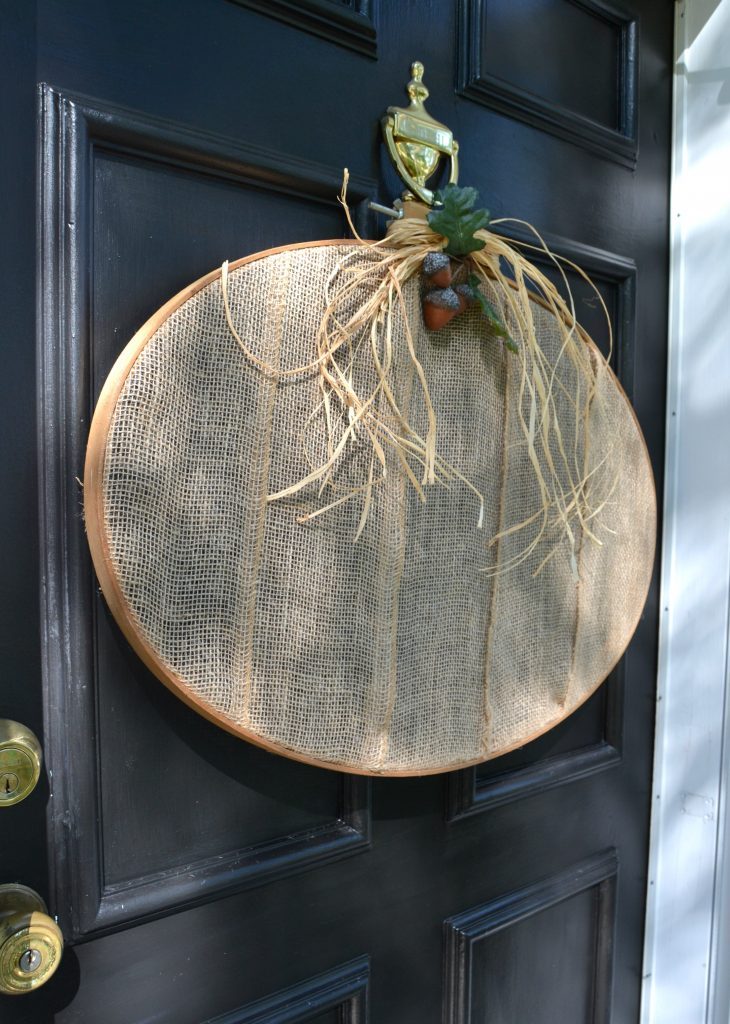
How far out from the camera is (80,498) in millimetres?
545

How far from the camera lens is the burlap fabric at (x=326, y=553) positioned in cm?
52

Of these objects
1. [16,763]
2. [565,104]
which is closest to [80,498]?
[16,763]

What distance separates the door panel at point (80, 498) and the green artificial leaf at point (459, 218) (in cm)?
11

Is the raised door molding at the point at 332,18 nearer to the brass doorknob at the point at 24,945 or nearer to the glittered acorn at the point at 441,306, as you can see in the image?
the glittered acorn at the point at 441,306

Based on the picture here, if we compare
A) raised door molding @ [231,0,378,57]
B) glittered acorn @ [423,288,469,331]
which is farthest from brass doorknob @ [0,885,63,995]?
raised door molding @ [231,0,378,57]

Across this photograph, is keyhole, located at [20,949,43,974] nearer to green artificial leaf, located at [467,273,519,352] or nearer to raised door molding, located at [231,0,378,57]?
green artificial leaf, located at [467,273,519,352]

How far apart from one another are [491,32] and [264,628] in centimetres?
63

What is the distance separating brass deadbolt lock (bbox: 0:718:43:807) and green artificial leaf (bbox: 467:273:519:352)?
468 millimetres

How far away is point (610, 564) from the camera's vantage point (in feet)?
2.56

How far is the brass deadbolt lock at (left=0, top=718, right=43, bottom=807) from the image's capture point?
499mm

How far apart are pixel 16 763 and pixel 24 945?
0.12 meters

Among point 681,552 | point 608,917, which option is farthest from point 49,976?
point 681,552

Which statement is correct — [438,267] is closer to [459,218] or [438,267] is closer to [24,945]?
[459,218]

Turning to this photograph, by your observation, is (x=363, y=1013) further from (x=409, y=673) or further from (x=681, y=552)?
(x=681, y=552)
